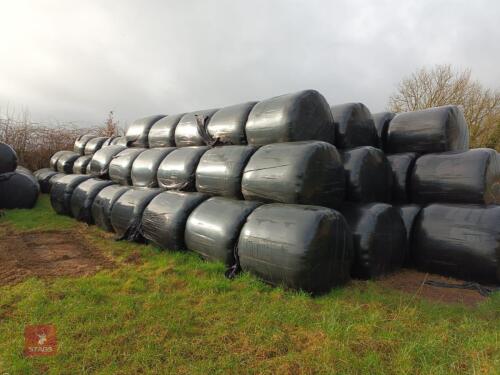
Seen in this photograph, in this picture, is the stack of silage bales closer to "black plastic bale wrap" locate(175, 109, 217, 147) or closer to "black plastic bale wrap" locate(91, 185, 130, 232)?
"black plastic bale wrap" locate(175, 109, 217, 147)

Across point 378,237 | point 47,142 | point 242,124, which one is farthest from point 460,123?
point 47,142

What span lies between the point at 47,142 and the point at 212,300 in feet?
42.1

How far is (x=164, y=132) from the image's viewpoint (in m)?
6.61

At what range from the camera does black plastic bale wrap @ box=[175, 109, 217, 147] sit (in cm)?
566

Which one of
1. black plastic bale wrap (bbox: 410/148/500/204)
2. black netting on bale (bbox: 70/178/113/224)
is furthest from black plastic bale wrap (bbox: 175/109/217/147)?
black plastic bale wrap (bbox: 410/148/500/204)

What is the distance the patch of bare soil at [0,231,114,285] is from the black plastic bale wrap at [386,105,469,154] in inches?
174

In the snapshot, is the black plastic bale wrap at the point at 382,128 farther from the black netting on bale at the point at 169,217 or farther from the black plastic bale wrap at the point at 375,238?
the black netting on bale at the point at 169,217

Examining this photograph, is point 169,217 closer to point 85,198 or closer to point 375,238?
point 375,238

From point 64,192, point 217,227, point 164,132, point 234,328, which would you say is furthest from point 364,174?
point 64,192

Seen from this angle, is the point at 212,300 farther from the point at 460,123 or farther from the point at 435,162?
the point at 460,123

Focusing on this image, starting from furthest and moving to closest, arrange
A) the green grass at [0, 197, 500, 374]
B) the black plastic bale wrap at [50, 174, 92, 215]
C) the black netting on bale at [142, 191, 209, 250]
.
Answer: the black plastic bale wrap at [50, 174, 92, 215] < the black netting on bale at [142, 191, 209, 250] < the green grass at [0, 197, 500, 374]

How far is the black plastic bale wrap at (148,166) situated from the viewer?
6043 millimetres

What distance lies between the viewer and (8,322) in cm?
276

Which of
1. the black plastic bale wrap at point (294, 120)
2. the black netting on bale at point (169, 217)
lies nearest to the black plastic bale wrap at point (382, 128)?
the black plastic bale wrap at point (294, 120)
